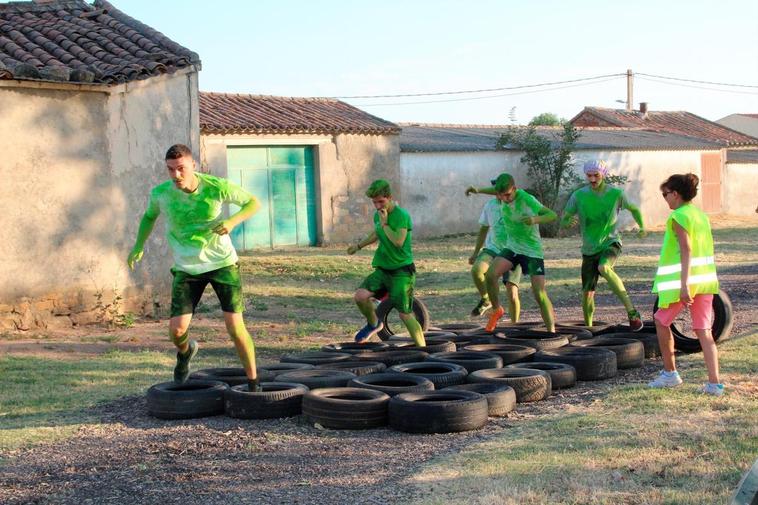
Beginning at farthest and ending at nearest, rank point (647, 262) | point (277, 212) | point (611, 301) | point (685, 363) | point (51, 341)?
point (277, 212), point (647, 262), point (611, 301), point (51, 341), point (685, 363)

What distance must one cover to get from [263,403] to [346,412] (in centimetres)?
72

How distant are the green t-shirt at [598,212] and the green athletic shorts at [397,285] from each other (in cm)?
203

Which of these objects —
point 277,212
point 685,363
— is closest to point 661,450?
point 685,363

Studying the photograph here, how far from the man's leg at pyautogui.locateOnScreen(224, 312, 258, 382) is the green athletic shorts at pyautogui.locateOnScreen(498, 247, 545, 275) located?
13.1 feet

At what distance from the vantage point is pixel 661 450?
6238mm

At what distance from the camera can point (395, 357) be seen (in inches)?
380

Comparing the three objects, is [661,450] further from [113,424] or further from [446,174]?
[446,174]

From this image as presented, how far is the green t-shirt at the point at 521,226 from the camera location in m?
10.9

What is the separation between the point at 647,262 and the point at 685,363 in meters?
12.3

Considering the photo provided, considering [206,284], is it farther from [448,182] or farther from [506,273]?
[448,182]

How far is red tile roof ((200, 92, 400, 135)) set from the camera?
83.4 ft

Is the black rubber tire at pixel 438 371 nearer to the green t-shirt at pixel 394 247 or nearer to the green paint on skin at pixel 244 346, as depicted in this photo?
the green t-shirt at pixel 394 247

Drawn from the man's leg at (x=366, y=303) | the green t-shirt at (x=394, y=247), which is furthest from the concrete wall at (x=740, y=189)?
the green t-shirt at (x=394, y=247)

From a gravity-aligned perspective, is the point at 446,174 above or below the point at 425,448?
above
